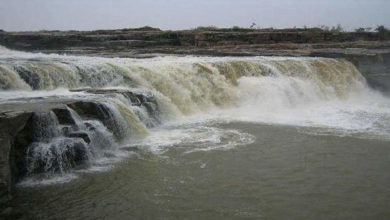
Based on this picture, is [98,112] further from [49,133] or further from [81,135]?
[49,133]

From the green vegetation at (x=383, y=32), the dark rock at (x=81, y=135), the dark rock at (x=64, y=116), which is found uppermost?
the green vegetation at (x=383, y=32)

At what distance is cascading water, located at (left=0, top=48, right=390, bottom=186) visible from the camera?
29.0ft

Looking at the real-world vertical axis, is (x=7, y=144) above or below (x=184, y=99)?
below

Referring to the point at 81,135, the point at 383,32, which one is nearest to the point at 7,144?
the point at 81,135

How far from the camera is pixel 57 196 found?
636 cm

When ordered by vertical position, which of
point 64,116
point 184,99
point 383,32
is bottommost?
point 64,116

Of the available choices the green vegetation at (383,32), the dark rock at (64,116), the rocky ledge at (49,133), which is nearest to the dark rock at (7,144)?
the rocky ledge at (49,133)

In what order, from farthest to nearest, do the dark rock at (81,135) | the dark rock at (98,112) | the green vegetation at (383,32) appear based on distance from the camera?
the green vegetation at (383,32) < the dark rock at (98,112) < the dark rock at (81,135)

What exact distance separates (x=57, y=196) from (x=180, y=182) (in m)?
1.83

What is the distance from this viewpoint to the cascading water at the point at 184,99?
8.83m

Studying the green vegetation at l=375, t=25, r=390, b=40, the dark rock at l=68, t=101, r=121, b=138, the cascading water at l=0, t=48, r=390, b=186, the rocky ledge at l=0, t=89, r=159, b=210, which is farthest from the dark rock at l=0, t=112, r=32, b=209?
the green vegetation at l=375, t=25, r=390, b=40

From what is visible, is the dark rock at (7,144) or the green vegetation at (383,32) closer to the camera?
the dark rock at (7,144)

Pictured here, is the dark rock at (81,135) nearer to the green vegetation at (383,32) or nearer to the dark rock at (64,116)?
the dark rock at (64,116)

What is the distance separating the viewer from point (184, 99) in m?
13.9
